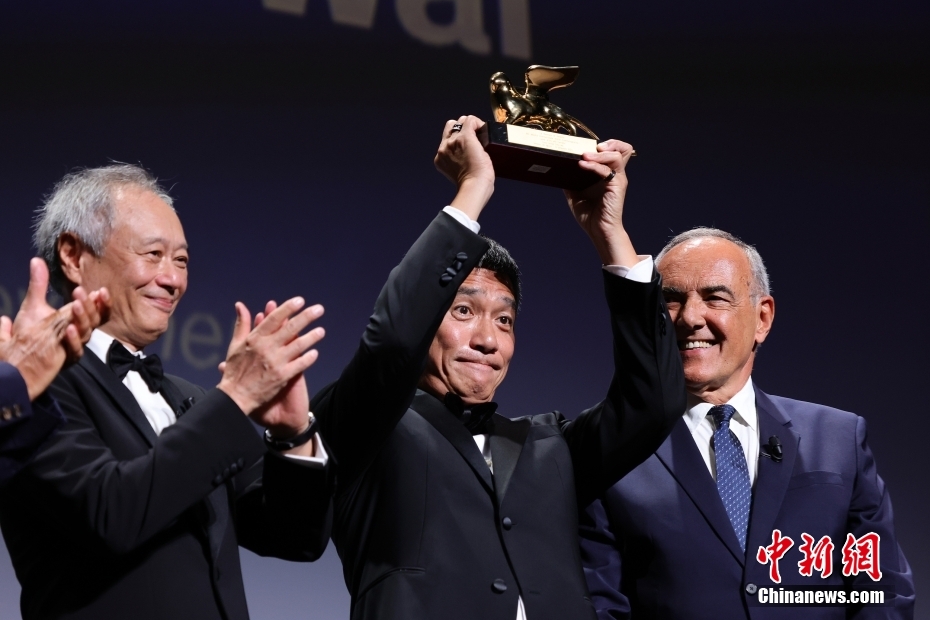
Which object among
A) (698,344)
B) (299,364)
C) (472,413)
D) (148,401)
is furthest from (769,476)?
(148,401)

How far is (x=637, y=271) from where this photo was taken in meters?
2.28

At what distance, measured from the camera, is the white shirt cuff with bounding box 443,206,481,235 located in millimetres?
2066

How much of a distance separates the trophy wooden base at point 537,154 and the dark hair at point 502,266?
0.17 m

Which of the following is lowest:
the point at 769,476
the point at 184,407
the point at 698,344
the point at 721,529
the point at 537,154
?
the point at 721,529

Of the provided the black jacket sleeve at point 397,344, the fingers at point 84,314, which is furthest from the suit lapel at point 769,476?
the fingers at point 84,314

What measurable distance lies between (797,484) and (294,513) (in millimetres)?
1193

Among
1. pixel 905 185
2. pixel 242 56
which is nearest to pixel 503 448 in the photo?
pixel 242 56

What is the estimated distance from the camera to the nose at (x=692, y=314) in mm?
2613

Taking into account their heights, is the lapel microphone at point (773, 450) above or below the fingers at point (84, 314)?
below

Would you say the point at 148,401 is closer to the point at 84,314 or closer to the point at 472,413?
the point at 84,314

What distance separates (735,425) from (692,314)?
29 cm

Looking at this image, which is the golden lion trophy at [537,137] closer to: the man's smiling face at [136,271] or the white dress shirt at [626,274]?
the white dress shirt at [626,274]

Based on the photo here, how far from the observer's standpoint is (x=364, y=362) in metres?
1.98

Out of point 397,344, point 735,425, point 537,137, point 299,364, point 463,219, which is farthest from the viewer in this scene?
point 735,425
